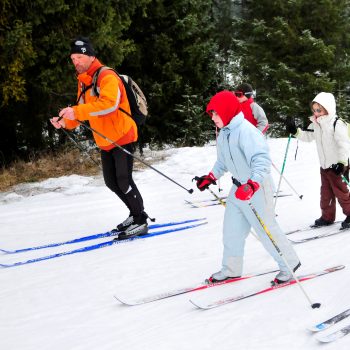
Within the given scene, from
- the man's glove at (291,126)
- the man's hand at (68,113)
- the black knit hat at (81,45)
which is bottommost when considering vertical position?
the man's glove at (291,126)

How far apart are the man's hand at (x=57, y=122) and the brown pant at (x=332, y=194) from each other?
312 cm

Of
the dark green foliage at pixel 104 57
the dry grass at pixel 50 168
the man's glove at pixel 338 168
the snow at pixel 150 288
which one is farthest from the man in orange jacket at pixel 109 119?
the dark green foliage at pixel 104 57

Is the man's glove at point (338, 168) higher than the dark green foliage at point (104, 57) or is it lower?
lower

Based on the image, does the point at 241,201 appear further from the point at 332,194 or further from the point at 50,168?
the point at 50,168

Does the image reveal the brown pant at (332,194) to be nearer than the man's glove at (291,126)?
Yes

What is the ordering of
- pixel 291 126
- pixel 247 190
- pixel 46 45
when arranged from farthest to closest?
pixel 46 45, pixel 291 126, pixel 247 190

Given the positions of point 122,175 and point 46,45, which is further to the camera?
point 46,45

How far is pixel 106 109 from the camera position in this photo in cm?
523

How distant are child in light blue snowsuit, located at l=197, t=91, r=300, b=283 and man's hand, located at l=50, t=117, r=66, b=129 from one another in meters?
1.99

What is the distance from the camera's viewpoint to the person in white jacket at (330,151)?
222 inches

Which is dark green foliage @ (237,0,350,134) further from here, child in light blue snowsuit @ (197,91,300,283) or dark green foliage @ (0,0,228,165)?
child in light blue snowsuit @ (197,91,300,283)

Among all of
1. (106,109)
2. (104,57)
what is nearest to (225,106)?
(106,109)

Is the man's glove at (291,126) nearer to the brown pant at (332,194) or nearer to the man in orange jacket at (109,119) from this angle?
the brown pant at (332,194)

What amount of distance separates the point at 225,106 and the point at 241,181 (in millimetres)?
603
